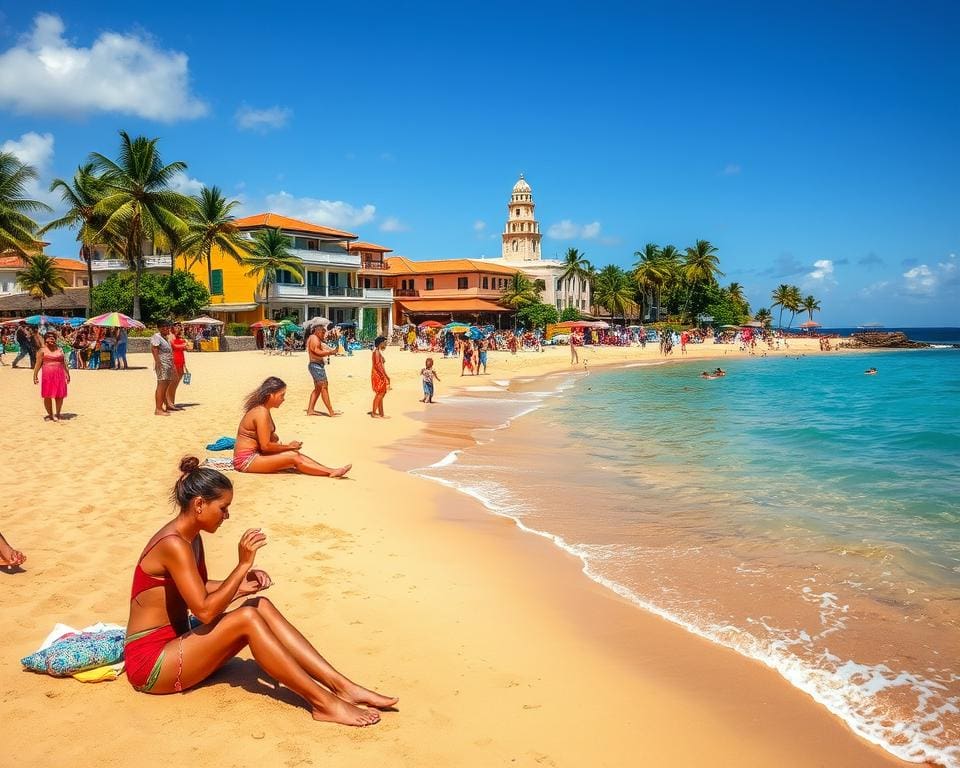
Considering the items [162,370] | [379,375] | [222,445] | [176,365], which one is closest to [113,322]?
[176,365]

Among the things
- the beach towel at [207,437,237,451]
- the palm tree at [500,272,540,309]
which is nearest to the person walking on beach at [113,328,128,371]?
the beach towel at [207,437,237,451]

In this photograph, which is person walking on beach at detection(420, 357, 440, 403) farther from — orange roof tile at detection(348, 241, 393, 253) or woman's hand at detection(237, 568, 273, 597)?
Answer: orange roof tile at detection(348, 241, 393, 253)

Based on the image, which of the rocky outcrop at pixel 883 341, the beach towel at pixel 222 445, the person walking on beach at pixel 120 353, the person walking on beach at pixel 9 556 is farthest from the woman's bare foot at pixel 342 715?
the rocky outcrop at pixel 883 341

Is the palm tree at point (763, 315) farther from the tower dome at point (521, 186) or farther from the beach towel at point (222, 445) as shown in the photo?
the beach towel at point (222, 445)

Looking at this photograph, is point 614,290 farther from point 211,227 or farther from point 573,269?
point 211,227

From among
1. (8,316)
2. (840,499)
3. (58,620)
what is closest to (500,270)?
(8,316)

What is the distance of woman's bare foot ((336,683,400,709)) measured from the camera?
360 cm

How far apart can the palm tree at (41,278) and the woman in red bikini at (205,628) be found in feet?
195

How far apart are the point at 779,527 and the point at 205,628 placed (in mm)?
6358

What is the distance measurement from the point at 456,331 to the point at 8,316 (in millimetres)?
34286

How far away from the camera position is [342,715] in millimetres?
3518

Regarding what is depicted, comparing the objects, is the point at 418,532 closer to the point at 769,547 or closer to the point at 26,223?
the point at 769,547

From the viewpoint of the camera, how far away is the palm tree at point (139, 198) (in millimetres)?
33812

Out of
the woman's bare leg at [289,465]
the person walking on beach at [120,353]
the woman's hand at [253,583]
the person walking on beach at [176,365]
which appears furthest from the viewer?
the person walking on beach at [120,353]
